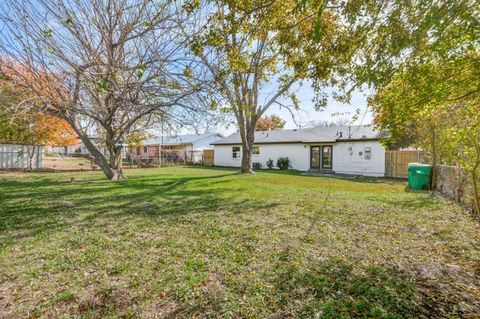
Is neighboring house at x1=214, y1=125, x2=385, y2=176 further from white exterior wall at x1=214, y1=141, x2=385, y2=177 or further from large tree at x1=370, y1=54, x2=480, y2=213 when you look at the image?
large tree at x1=370, y1=54, x2=480, y2=213

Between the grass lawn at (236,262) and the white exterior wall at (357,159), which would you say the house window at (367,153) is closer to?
the white exterior wall at (357,159)

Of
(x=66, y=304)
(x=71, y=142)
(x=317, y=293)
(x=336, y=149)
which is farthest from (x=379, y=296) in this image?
(x=71, y=142)

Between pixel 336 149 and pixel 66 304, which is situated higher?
pixel 336 149

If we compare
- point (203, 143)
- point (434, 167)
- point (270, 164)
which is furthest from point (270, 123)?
point (434, 167)

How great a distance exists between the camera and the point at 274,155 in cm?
2441

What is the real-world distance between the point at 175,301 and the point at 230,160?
2445cm

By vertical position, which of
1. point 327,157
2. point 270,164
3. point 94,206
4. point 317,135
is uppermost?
point 317,135

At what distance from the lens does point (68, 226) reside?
565 centimetres

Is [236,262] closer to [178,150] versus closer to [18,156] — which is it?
[18,156]

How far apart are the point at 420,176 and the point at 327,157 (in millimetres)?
9722

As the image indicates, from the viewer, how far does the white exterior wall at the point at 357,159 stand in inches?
734

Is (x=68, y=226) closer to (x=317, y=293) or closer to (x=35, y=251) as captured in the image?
(x=35, y=251)

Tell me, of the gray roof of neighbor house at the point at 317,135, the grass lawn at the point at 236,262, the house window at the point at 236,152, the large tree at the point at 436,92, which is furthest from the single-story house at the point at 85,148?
the large tree at the point at 436,92

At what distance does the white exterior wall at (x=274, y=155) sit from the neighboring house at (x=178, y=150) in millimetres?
2527
